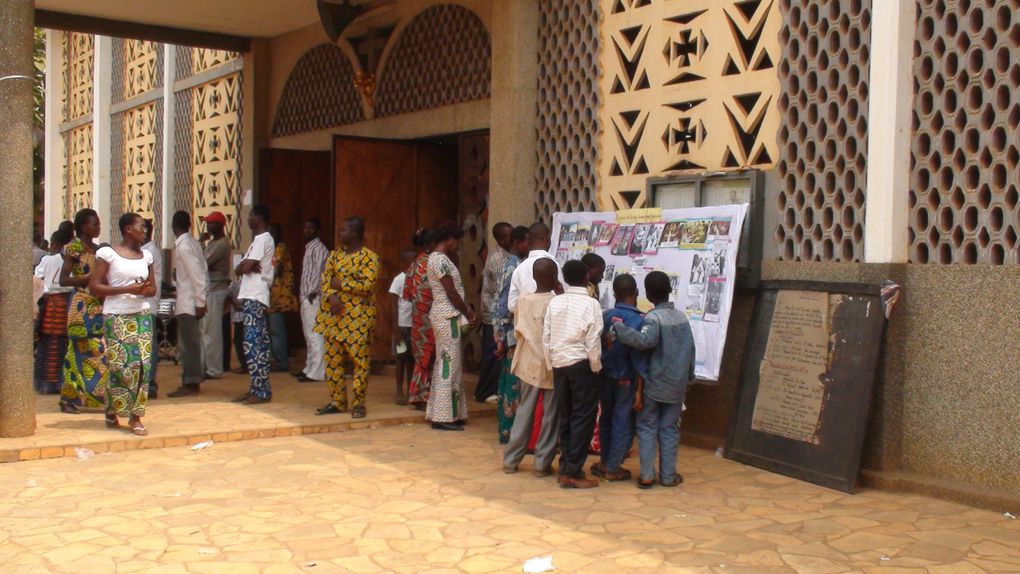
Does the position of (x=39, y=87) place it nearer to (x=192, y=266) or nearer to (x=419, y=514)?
(x=192, y=266)

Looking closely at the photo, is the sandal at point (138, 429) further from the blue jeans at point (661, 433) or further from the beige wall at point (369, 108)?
the beige wall at point (369, 108)

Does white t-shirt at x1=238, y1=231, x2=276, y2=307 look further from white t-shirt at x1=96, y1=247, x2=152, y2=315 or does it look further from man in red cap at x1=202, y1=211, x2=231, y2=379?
white t-shirt at x1=96, y1=247, x2=152, y2=315

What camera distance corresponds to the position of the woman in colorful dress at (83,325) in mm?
8906

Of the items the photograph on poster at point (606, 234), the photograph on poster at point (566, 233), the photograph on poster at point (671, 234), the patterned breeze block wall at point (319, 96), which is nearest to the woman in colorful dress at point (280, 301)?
the patterned breeze block wall at point (319, 96)

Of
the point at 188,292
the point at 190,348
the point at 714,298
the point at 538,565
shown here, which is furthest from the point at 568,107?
the point at 538,565

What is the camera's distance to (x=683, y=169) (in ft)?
27.6

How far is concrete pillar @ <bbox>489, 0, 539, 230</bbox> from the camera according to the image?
32.6 ft

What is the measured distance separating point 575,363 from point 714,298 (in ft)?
4.78

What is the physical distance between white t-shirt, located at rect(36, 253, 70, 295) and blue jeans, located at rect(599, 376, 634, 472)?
5623mm

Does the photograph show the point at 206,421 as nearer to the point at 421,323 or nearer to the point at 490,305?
the point at 421,323

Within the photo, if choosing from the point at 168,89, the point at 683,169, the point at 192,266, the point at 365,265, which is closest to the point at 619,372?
the point at 683,169

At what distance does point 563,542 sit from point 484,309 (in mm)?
4239

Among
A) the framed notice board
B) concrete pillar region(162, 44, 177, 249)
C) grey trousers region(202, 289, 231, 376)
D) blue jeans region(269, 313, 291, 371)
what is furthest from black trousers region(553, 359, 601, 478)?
concrete pillar region(162, 44, 177, 249)

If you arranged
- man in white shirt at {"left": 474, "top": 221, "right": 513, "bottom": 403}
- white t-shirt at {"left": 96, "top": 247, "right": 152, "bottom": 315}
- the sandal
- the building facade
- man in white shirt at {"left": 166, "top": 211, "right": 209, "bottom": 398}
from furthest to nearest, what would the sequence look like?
1. man in white shirt at {"left": 166, "top": 211, "right": 209, "bottom": 398}
2. man in white shirt at {"left": 474, "top": 221, "right": 513, "bottom": 403}
3. the sandal
4. white t-shirt at {"left": 96, "top": 247, "right": 152, "bottom": 315}
5. the building facade
